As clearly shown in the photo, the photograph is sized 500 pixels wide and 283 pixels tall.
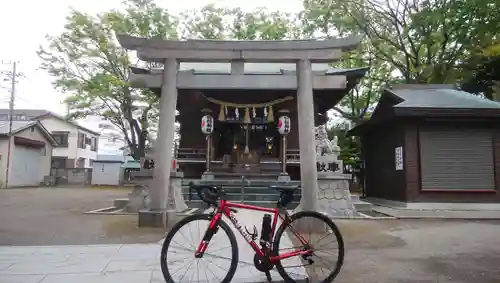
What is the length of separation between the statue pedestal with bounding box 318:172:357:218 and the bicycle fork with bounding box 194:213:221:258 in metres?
7.38

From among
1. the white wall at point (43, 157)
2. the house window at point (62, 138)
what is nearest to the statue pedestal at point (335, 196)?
the white wall at point (43, 157)

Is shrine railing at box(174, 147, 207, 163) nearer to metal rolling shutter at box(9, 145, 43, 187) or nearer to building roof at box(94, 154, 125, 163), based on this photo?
metal rolling shutter at box(9, 145, 43, 187)

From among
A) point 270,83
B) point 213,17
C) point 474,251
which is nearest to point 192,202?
point 270,83

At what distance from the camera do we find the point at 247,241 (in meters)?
4.07

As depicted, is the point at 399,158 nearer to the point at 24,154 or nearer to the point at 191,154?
the point at 191,154

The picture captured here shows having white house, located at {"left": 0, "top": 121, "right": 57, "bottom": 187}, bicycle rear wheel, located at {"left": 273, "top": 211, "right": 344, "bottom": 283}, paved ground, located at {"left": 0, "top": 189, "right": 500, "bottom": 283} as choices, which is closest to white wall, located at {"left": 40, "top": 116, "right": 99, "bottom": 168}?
white house, located at {"left": 0, "top": 121, "right": 57, "bottom": 187}

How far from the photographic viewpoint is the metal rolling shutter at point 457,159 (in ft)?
43.6

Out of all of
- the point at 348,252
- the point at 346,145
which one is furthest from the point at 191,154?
the point at 346,145

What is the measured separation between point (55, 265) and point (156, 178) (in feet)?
10.5

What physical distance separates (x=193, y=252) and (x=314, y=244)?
4.31ft

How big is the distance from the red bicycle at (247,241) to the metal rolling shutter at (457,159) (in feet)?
34.3

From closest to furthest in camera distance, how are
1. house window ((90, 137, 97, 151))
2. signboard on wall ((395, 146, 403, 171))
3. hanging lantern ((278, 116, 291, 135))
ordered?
1. signboard on wall ((395, 146, 403, 171))
2. hanging lantern ((278, 116, 291, 135))
3. house window ((90, 137, 97, 151))

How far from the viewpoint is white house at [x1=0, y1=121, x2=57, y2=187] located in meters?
29.1

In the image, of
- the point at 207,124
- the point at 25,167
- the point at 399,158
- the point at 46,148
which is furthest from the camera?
the point at 46,148
